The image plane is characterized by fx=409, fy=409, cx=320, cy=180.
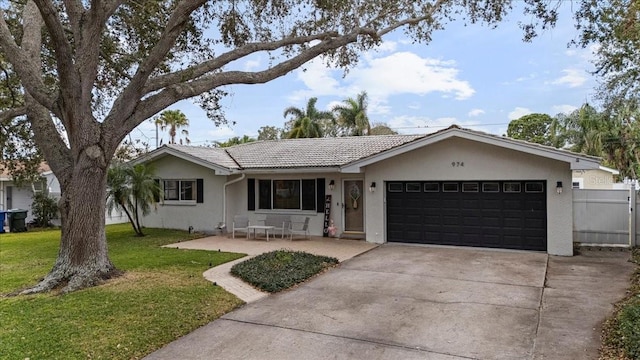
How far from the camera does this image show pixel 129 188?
49.9ft

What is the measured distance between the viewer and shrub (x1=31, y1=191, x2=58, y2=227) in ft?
69.6

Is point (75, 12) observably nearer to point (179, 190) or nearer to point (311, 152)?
point (311, 152)

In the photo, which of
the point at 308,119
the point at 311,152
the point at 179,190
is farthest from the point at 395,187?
the point at 308,119

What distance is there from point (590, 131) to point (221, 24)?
27.0 meters

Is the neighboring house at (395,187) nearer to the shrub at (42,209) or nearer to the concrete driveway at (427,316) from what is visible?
the concrete driveway at (427,316)

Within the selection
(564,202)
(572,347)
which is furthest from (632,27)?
Result: (572,347)

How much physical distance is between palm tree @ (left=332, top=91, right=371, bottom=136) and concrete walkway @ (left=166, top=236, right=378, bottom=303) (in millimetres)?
19650

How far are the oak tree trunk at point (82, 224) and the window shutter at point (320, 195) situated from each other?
849 centimetres

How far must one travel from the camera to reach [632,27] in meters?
8.05

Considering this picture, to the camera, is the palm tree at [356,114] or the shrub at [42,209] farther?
the palm tree at [356,114]

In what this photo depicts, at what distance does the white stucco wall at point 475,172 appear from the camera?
38.0 feet

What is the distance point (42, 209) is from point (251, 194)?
1230 cm

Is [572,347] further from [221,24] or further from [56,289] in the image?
[221,24]

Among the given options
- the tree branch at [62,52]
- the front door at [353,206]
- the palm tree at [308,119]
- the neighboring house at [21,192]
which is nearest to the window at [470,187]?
the front door at [353,206]
